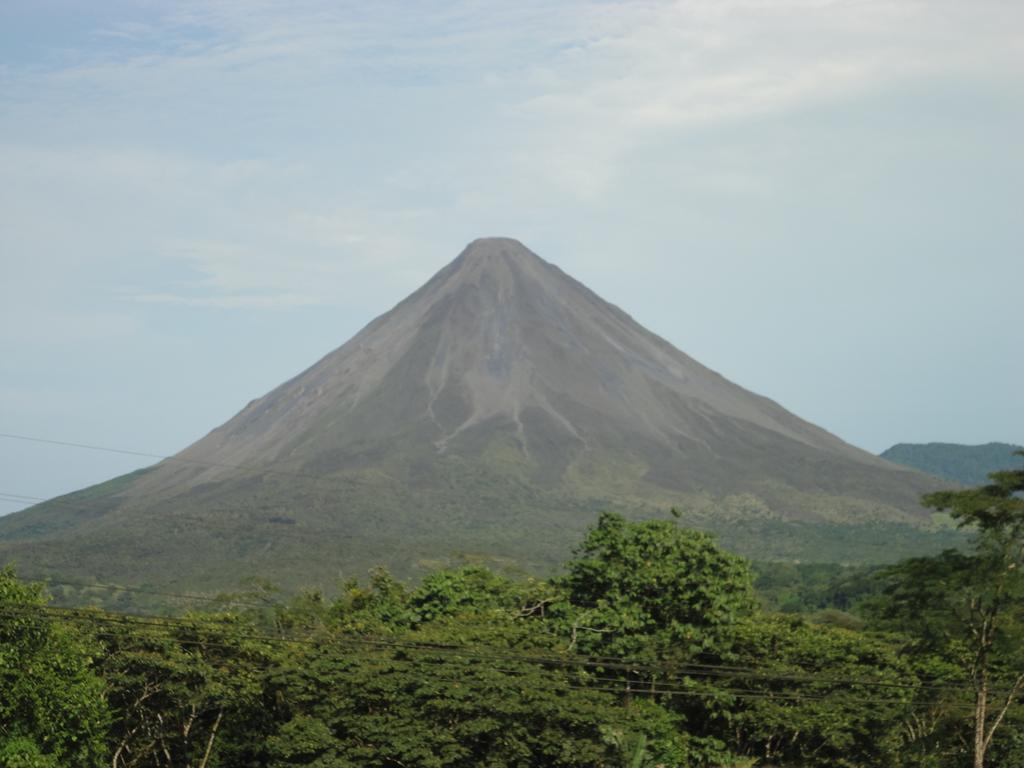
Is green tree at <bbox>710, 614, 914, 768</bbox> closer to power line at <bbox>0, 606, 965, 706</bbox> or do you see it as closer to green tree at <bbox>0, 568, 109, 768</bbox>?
power line at <bbox>0, 606, 965, 706</bbox>

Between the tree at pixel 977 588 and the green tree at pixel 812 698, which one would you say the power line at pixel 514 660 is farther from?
the tree at pixel 977 588

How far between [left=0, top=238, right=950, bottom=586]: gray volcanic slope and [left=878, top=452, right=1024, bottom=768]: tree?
94.6 m

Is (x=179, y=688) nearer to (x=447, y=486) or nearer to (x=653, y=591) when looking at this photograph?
(x=653, y=591)

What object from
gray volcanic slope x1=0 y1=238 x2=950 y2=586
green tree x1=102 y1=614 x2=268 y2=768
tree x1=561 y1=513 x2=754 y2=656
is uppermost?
gray volcanic slope x1=0 y1=238 x2=950 y2=586

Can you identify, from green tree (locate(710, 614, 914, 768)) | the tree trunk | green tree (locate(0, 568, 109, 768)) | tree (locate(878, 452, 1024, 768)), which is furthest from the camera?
green tree (locate(710, 614, 914, 768))

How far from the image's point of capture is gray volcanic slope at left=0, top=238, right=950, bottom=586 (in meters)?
138

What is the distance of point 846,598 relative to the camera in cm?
10450

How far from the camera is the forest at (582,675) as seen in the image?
27812mm

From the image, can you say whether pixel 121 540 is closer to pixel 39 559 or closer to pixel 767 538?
pixel 39 559

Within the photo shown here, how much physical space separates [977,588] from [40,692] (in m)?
17.2

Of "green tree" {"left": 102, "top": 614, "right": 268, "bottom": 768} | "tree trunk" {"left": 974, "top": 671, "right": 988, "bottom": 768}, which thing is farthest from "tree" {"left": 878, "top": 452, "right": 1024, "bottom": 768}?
"green tree" {"left": 102, "top": 614, "right": 268, "bottom": 768}

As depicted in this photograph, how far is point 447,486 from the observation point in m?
164

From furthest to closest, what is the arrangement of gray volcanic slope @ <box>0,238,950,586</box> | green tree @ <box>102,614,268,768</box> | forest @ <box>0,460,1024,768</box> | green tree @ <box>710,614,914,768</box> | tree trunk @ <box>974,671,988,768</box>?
gray volcanic slope @ <box>0,238,950,586</box>, green tree @ <box>710,614,914,768</box>, green tree @ <box>102,614,268,768</box>, forest @ <box>0,460,1024,768</box>, tree trunk @ <box>974,671,988,768</box>

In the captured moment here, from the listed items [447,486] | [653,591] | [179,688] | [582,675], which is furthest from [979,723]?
[447,486]
